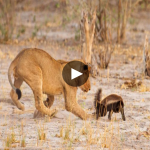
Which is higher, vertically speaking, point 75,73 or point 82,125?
point 75,73

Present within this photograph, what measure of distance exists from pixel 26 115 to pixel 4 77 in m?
2.64

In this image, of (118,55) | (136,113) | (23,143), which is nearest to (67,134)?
(23,143)

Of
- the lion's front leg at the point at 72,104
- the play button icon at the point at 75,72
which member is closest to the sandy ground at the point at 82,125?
the lion's front leg at the point at 72,104

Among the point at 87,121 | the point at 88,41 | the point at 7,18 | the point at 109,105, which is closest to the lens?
the point at 87,121

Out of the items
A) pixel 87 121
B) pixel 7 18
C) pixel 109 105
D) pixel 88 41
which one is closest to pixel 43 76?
pixel 87 121

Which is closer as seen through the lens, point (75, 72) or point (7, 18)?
point (75, 72)

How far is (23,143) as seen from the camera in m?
4.48

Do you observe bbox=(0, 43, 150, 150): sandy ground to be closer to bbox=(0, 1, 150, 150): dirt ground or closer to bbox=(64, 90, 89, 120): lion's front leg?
bbox=(0, 1, 150, 150): dirt ground

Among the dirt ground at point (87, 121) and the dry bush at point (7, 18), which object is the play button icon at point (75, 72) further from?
the dry bush at point (7, 18)

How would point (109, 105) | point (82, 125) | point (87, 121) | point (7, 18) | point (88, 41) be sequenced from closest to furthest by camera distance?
point (82, 125) < point (87, 121) < point (109, 105) < point (88, 41) < point (7, 18)

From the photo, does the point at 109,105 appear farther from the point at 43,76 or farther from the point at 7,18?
the point at 7,18

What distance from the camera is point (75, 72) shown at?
596 centimetres

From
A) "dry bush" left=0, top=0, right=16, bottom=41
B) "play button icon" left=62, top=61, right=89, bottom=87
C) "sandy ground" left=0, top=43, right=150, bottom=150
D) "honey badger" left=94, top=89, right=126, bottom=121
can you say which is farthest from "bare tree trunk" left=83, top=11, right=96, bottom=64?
"dry bush" left=0, top=0, right=16, bottom=41

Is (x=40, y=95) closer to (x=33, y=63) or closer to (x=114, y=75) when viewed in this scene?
(x=33, y=63)
